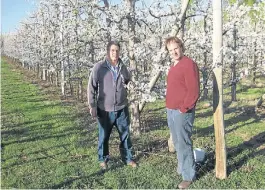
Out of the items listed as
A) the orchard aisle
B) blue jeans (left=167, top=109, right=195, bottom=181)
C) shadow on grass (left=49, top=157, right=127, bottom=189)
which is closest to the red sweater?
blue jeans (left=167, top=109, right=195, bottom=181)

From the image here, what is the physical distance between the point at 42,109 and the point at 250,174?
811 cm

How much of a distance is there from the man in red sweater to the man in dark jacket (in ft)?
2.96

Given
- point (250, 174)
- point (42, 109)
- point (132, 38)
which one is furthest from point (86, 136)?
point (42, 109)

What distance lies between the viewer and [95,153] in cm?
564

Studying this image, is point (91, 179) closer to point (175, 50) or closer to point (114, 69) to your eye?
point (114, 69)

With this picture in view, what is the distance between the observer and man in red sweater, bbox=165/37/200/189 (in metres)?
3.85

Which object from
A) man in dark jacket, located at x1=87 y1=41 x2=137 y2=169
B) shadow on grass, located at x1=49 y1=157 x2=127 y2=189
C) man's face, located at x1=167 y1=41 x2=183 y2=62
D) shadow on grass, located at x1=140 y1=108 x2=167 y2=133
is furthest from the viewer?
shadow on grass, located at x1=140 y1=108 x2=167 y2=133

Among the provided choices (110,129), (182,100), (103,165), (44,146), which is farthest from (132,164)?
(44,146)

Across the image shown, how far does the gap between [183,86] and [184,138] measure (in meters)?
0.64

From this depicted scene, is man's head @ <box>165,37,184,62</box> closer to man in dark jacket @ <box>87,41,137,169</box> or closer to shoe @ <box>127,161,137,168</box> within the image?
man in dark jacket @ <box>87,41,137,169</box>

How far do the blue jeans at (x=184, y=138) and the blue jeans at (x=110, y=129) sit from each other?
3.01 ft

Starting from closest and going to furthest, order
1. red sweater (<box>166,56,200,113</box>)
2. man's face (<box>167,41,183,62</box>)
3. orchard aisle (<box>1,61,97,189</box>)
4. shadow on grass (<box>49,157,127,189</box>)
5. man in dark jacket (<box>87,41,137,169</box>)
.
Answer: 1. red sweater (<box>166,56,200,113</box>)
2. man's face (<box>167,41,183,62</box>)
3. shadow on grass (<box>49,157,127,189</box>)
4. orchard aisle (<box>1,61,97,189</box>)
5. man in dark jacket (<box>87,41,137,169</box>)

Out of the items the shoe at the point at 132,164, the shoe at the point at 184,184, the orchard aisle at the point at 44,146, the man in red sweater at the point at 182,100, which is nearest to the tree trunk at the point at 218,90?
the man in red sweater at the point at 182,100

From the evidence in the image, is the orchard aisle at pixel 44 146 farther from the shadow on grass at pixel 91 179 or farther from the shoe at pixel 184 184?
the shoe at pixel 184 184
